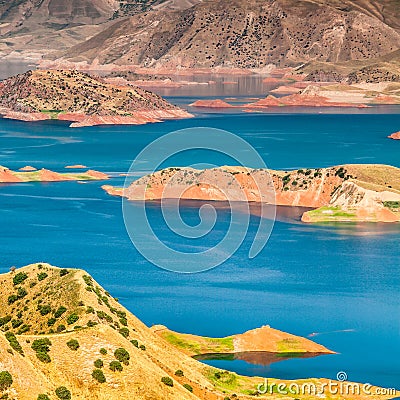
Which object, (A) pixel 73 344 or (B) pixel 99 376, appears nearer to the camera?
(B) pixel 99 376

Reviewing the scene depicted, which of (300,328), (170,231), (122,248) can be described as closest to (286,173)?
(170,231)

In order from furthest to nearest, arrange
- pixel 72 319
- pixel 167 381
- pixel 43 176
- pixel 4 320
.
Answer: pixel 43 176
pixel 4 320
pixel 72 319
pixel 167 381

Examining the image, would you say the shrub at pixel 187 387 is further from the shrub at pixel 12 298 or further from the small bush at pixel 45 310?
the shrub at pixel 12 298

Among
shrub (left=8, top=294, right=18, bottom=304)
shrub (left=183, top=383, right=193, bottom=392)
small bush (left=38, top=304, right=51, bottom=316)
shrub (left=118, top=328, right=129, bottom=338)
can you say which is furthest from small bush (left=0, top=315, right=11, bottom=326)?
shrub (left=183, top=383, right=193, bottom=392)

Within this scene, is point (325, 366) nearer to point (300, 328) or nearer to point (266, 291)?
point (300, 328)

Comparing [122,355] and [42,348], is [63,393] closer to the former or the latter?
[42,348]

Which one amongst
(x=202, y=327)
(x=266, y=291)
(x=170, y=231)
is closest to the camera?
(x=202, y=327)

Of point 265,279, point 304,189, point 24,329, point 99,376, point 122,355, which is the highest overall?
point 122,355

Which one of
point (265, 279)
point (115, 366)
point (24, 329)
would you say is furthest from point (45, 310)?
Answer: point (265, 279)
